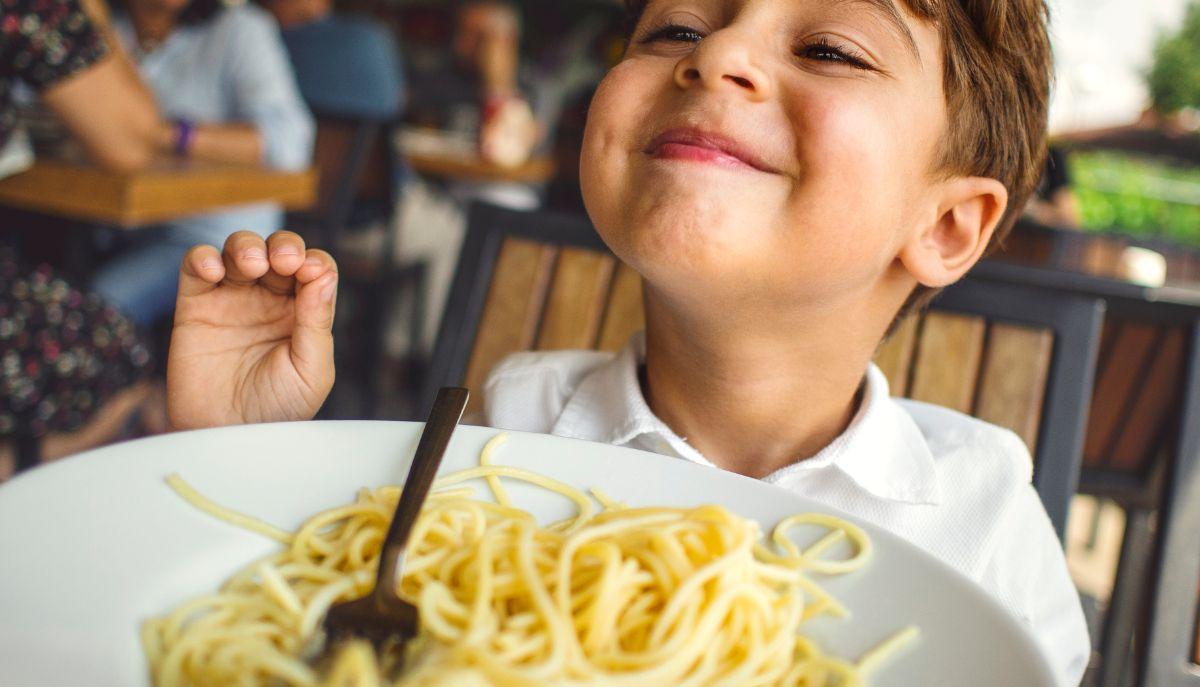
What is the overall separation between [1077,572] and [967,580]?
2943 mm

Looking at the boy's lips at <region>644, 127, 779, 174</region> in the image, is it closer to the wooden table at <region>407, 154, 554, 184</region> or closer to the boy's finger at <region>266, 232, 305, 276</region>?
the boy's finger at <region>266, 232, 305, 276</region>

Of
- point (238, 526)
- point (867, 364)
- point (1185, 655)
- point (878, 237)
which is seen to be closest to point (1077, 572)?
point (1185, 655)

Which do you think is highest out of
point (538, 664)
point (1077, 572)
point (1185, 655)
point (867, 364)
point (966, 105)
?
point (966, 105)

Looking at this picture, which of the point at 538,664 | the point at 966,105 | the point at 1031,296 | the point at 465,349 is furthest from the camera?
the point at 465,349

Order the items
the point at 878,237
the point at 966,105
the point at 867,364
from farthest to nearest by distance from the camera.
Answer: the point at 867,364 → the point at 966,105 → the point at 878,237

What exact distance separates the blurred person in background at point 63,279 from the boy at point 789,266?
3.46 feet

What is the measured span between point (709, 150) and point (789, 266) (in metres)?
0.12

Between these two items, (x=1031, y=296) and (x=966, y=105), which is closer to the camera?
(x=966, y=105)

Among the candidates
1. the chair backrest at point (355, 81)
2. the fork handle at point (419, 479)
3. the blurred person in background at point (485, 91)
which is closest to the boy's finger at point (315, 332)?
the fork handle at point (419, 479)

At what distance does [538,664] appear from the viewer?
0.51 m

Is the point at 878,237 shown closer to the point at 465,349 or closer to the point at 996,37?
the point at 996,37

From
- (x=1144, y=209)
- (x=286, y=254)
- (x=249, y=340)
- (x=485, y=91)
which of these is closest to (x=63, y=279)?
(x=249, y=340)

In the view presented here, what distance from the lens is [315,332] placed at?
79cm

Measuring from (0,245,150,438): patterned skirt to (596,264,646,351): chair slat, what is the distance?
1.05m
